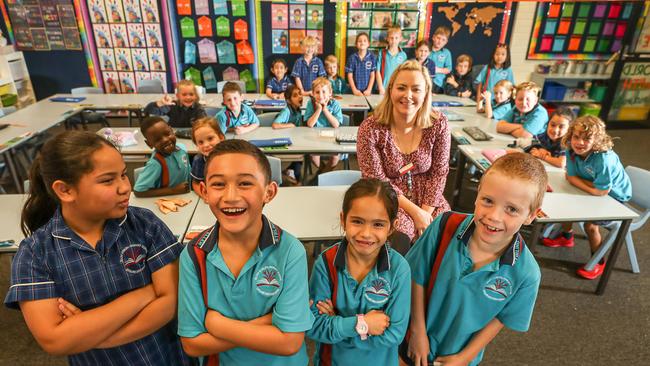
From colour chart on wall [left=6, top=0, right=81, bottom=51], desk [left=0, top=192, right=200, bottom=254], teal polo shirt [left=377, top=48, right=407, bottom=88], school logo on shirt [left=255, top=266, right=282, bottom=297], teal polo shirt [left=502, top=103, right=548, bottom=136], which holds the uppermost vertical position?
colour chart on wall [left=6, top=0, right=81, bottom=51]

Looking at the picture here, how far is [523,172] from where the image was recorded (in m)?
1.10

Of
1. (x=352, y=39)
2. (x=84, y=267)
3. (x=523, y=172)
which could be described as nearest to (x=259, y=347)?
(x=84, y=267)

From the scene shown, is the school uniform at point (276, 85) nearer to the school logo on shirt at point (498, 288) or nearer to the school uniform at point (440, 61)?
the school uniform at point (440, 61)

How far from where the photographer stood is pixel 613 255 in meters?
2.43

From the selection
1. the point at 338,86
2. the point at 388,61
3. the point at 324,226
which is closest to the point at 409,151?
the point at 324,226

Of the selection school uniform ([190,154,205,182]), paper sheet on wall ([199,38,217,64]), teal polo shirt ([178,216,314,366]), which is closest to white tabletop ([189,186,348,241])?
school uniform ([190,154,205,182])

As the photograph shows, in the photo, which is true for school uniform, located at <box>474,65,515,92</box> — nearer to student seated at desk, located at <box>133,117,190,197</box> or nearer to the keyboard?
the keyboard

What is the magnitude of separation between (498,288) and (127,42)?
6406mm

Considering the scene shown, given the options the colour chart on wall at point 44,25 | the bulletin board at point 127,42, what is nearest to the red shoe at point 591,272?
the bulletin board at point 127,42

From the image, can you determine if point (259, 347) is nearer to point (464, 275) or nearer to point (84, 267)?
point (84, 267)

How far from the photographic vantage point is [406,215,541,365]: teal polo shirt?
1192mm

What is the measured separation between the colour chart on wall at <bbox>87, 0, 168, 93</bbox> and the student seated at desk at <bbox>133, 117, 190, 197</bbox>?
13.9ft

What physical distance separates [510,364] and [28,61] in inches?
293

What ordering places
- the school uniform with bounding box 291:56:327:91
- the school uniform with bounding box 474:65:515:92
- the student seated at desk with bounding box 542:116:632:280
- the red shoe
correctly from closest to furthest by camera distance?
1. the student seated at desk with bounding box 542:116:632:280
2. the red shoe
3. the school uniform with bounding box 474:65:515:92
4. the school uniform with bounding box 291:56:327:91
